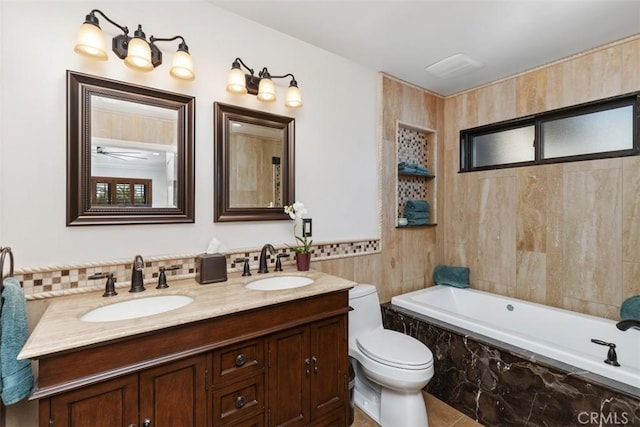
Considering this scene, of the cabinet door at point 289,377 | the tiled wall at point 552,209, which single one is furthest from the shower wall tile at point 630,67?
the cabinet door at point 289,377

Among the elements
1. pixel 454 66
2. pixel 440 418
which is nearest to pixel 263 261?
pixel 440 418

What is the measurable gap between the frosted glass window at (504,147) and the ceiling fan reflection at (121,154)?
2.92 m

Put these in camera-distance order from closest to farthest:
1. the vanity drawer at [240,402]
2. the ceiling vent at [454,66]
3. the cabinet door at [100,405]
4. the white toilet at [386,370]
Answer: the cabinet door at [100,405]
the vanity drawer at [240,402]
the white toilet at [386,370]
the ceiling vent at [454,66]

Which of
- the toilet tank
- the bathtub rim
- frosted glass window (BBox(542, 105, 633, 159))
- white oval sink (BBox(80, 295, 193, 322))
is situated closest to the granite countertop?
white oval sink (BBox(80, 295, 193, 322))

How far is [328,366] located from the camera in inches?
61.0

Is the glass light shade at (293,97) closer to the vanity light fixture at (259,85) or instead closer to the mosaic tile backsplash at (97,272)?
the vanity light fixture at (259,85)

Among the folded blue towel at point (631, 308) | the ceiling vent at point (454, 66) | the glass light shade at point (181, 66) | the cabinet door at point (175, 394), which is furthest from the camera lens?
the ceiling vent at point (454, 66)

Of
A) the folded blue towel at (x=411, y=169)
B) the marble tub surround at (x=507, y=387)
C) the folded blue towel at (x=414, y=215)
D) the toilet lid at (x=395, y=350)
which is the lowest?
the marble tub surround at (x=507, y=387)

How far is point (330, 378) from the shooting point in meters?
1.56

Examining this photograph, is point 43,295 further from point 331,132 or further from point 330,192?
point 331,132

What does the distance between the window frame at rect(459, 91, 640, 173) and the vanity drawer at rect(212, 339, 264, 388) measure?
2627 mm

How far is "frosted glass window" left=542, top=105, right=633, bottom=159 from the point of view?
6.86ft

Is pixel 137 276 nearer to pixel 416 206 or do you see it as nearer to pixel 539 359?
pixel 539 359

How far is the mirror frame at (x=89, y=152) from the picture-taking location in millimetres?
1350
